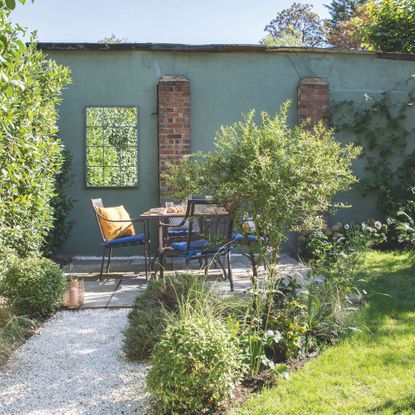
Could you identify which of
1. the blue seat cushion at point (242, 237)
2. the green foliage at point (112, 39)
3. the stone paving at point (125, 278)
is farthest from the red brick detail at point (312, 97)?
the green foliage at point (112, 39)

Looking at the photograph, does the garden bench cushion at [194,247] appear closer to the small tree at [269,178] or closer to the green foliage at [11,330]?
the small tree at [269,178]

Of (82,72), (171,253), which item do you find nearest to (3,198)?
(171,253)

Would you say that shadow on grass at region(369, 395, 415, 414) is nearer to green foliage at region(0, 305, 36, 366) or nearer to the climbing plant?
green foliage at region(0, 305, 36, 366)

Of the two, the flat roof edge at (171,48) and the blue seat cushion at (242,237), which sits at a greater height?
the flat roof edge at (171,48)

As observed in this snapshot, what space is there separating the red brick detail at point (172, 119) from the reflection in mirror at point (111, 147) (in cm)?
47

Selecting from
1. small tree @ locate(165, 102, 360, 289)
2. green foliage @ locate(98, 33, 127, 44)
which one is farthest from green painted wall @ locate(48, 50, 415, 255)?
green foliage @ locate(98, 33, 127, 44)

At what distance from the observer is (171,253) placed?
213 inches

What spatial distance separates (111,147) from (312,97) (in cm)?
314

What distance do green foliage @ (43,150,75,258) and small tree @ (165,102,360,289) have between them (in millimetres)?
3636

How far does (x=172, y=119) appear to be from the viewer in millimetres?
7547

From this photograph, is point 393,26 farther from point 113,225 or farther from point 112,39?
point 112,39

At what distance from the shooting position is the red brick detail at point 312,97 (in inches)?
305

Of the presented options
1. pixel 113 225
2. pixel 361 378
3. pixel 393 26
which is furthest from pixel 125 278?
pixel 393 26

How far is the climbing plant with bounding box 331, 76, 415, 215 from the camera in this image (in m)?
7.95
